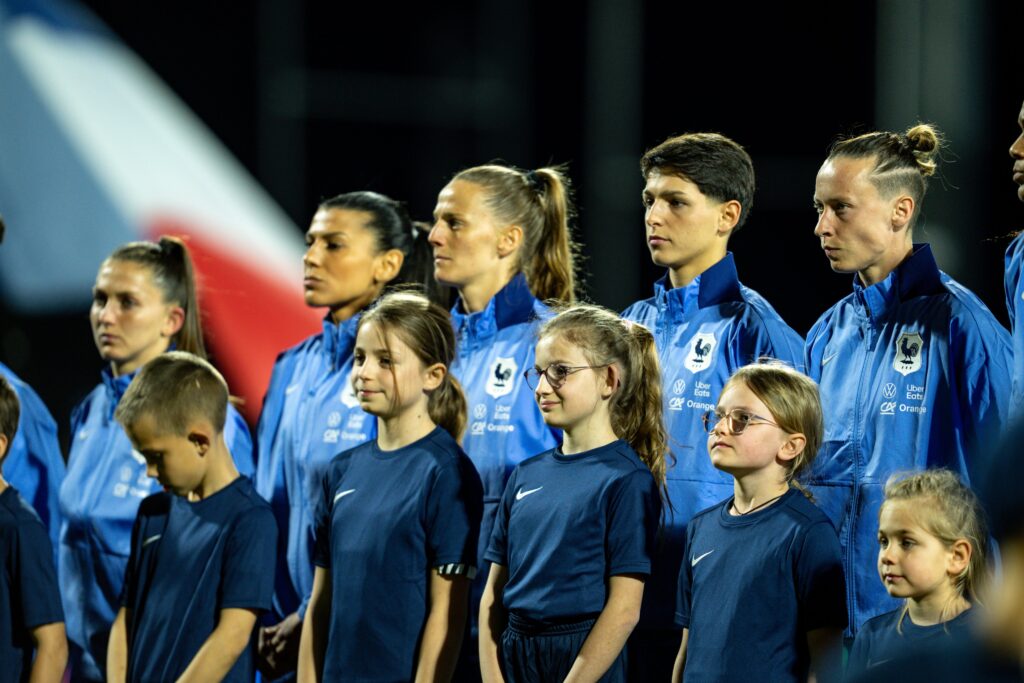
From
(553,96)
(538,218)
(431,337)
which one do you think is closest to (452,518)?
(431,337)

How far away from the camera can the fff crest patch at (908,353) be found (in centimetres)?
301

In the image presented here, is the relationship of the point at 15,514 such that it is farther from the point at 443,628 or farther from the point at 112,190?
the point at 112,190

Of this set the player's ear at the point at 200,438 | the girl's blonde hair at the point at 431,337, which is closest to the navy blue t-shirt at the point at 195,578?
the player's ear at the point at 200,438

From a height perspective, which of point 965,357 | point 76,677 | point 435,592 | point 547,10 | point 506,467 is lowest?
point 76,677

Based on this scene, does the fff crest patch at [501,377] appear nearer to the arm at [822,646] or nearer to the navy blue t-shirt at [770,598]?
the navy blue t-shirt at [770,598]

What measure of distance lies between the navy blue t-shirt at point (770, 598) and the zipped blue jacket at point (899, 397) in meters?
0.26

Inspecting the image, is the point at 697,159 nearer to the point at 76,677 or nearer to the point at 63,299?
the point at 76,677

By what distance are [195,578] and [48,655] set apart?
40 cm

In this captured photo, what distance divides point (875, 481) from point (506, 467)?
926 millimetres

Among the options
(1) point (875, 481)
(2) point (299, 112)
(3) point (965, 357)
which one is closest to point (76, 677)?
(2) point (299, 112)

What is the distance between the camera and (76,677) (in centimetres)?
422

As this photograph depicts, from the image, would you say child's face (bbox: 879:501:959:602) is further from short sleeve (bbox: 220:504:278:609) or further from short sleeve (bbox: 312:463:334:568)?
short sleeve (bbox: 220:504:278:609)

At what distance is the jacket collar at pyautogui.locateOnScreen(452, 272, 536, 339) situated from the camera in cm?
370

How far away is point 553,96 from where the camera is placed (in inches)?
199
